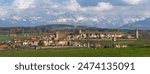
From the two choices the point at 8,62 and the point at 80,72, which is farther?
the point at 8,62

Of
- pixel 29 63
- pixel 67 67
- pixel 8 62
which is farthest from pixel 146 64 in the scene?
pixel 8 62

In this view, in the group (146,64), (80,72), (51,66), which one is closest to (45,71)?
(51,66)

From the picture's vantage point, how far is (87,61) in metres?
10.8

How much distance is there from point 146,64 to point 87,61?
5.26ft

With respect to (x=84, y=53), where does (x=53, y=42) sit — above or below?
above

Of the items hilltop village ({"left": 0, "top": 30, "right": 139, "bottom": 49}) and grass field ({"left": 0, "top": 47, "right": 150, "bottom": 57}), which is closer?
grass field ({"left": 0, "top": 47, "right": 150, "bottom": 57})

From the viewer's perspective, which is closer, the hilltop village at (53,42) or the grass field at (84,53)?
the grass field at (84,53)

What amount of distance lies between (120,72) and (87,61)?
1.08 m

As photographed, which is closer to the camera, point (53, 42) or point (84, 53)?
point (84, 53)

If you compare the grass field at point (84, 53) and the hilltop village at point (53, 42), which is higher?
the hilltop village at point (53, 42)

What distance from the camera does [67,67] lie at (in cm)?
1034

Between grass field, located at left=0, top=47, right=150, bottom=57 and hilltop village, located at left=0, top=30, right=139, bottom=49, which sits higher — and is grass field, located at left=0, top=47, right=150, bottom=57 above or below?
below

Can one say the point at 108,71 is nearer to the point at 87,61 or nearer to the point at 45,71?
the point at 87,61

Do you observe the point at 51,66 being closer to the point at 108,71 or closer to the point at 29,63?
the point at 29,63
